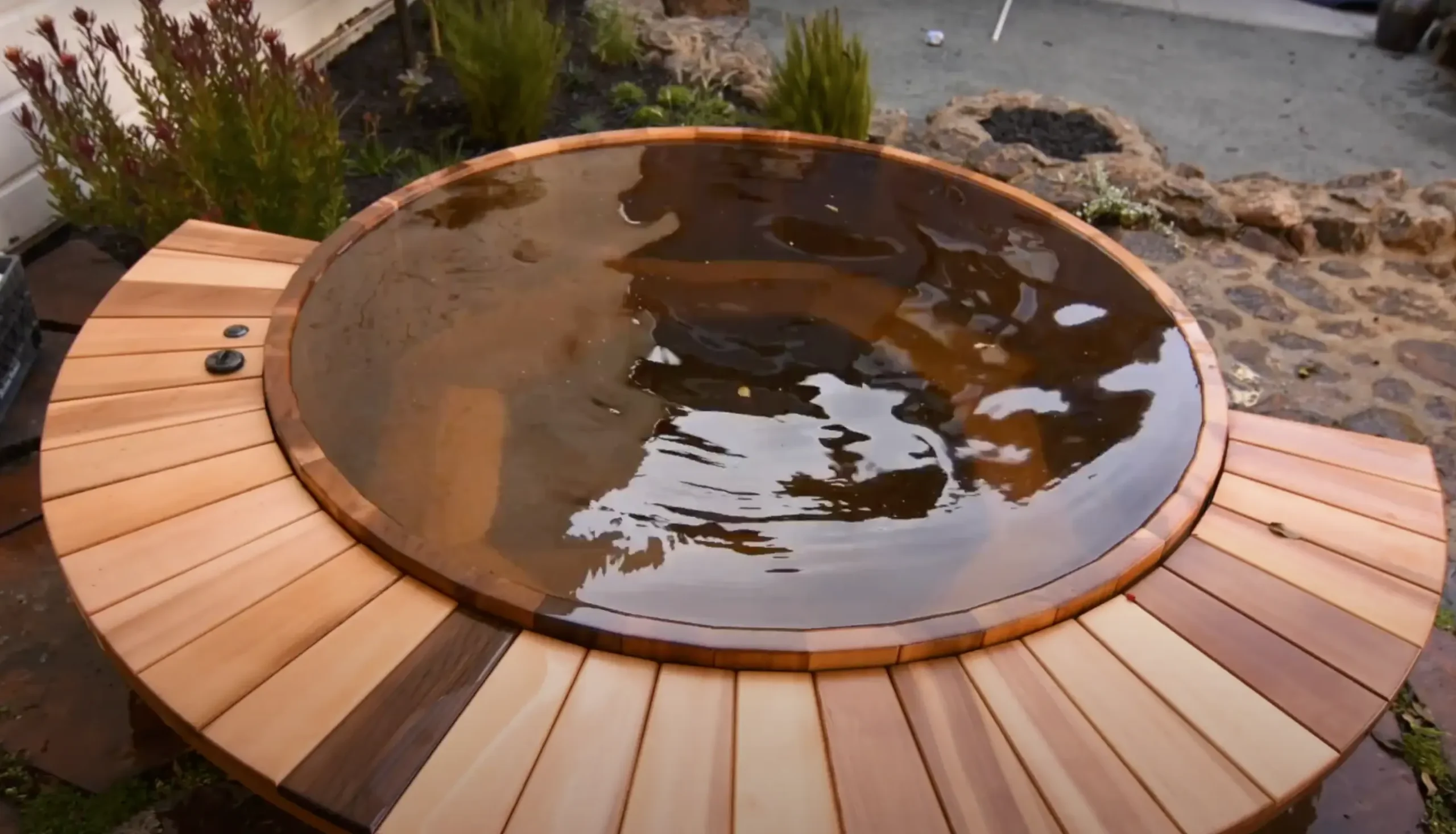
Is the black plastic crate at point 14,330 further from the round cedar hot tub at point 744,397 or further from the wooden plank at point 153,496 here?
the wooden plank at point 153,496

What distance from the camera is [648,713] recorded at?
1.27 m

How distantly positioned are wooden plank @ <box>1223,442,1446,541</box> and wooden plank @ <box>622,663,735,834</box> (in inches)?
41.9

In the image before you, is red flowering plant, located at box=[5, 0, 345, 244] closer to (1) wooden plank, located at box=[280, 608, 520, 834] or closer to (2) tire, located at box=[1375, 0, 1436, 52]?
(1) wooden plank, located at box=[280, 608, 520, 834]

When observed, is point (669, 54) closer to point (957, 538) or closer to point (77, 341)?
point (77, 341)

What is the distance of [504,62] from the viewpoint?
3416 millimetres

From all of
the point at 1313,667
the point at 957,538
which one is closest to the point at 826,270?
the point at 957,538

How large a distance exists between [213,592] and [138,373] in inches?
23.9

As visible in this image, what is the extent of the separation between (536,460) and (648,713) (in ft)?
2.02

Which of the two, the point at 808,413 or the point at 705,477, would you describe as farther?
the point at 808,413

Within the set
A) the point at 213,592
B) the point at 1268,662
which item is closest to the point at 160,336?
the point at 213,592

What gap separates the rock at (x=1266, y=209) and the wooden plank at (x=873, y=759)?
291cm

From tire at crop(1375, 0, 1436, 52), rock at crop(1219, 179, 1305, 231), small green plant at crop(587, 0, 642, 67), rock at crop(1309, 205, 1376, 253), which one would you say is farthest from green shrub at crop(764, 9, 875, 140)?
tire at crop(1375, 0, 1436, 52)

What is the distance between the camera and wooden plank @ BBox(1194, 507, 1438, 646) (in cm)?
154

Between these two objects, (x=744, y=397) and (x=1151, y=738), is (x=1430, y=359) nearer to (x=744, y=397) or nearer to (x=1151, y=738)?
(x=744, y=397)
